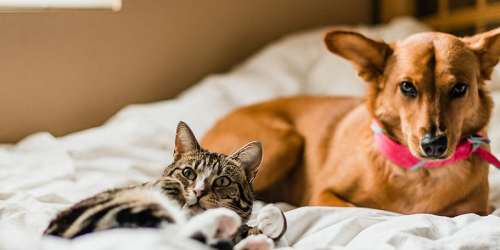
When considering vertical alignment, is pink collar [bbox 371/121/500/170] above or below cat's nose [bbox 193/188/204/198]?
below

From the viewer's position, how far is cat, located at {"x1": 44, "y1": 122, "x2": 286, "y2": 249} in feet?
3.31

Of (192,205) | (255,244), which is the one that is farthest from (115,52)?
(255,244)

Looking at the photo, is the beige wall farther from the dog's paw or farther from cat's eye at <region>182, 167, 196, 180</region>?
the dog's paw

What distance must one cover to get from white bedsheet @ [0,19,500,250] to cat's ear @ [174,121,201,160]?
310 millimetres

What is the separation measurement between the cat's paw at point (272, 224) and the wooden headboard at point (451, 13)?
1.94 meters

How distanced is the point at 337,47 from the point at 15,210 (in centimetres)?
100

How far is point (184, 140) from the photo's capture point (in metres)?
1.28

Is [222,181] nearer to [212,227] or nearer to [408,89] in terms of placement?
[212,227]

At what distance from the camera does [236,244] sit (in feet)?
3.67

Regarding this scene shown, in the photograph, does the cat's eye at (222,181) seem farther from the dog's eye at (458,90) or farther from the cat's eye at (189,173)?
the dog's eye at (458,90)

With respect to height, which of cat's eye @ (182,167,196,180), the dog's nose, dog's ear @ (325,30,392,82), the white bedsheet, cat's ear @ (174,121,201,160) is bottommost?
the white bedsheet

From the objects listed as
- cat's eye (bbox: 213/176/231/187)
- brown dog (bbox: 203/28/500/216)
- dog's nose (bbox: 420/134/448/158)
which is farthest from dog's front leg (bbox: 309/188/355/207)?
cat's eye (bbox: 213/176/231/187)

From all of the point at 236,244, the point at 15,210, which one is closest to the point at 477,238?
the point at 236,244

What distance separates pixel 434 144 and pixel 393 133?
24 cm
